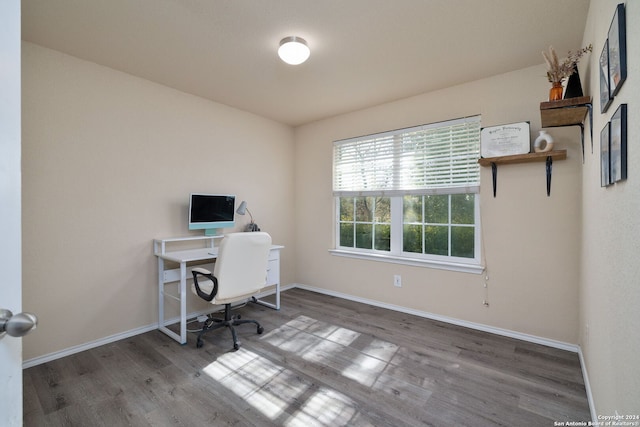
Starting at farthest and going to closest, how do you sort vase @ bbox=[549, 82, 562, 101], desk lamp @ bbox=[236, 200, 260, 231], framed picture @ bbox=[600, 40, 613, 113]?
desk lamp @ bbox=[236, 200, 260, 231] → vase @ bbox=[549, 82, 562, 101] → framed picture @ bbox=[600, 40, 613, 113]

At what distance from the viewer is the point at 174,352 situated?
2.58m

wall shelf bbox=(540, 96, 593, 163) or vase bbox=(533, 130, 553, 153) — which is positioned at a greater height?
wall shelf bbox=(540, 96, 593, 163)

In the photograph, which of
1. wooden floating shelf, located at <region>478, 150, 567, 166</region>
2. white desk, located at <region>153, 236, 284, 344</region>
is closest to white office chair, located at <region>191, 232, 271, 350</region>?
white desk, located at <region>153, 236, 284, 344</region>

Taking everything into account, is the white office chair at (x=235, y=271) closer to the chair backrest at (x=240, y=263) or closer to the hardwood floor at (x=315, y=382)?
the chair backrest at (x=240, y=263)

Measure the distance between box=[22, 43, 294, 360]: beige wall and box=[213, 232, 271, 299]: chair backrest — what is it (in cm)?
99

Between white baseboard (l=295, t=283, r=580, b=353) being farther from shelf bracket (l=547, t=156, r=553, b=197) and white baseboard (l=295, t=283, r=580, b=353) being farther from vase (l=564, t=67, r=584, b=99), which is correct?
vase (l=564, t=67, r=584, b=99)

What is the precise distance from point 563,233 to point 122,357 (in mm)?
3880

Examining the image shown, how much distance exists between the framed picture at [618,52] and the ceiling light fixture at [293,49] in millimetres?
1786

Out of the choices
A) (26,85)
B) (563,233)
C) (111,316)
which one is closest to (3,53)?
(26,85)

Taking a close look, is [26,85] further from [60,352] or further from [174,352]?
[174,352]

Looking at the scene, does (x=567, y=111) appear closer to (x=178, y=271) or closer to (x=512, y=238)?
(x=512, y=238)

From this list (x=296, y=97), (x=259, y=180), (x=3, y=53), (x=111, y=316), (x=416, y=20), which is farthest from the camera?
(x=259, y=180)

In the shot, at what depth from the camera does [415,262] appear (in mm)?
3420

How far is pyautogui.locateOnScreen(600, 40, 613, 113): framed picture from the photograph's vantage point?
4.37ft
